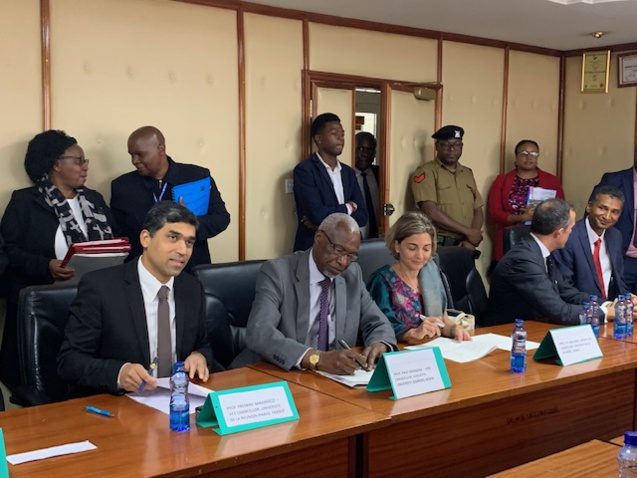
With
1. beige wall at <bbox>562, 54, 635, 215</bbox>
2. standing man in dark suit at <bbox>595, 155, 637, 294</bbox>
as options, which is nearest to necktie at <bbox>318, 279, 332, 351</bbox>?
standing man in dark suit at <bbox>595, 155, 637, 294</bbox>

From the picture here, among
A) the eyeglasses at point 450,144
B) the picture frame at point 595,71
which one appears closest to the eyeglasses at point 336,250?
the eyeglasses at point 450,144

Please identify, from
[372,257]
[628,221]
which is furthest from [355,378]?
[628,221]

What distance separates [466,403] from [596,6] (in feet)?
12.4

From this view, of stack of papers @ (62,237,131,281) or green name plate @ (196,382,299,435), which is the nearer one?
green name plate @ (196,382,299,435)

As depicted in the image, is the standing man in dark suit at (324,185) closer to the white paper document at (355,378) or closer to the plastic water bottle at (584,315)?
the plastic water bottle at (584,315)

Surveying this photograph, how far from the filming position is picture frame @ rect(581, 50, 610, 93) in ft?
22.1

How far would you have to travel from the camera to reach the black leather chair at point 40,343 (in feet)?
8.29

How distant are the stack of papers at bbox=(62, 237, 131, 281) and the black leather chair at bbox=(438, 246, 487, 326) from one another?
154 centimetres

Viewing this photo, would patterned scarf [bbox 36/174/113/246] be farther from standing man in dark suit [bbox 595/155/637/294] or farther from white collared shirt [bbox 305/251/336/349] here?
standing man in dark suit [bbox 595/155/637/294]

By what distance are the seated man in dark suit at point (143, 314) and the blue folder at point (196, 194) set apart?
151cm

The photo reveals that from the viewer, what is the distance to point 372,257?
12.0 feet

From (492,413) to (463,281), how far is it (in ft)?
4.97

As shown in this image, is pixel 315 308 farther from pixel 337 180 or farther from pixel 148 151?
pixel 337 180

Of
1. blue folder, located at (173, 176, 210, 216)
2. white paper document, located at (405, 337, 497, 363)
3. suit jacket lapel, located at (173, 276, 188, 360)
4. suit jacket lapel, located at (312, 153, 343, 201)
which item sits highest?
suit jacket lapel, located at (312, 153, 343, 201)
